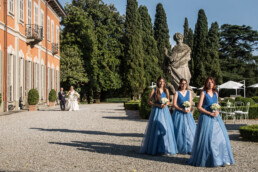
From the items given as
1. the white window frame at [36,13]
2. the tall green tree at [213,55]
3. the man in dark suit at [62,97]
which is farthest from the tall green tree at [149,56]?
the man in dark suit at [62,97]

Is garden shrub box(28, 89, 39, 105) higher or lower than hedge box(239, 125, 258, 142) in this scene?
higher

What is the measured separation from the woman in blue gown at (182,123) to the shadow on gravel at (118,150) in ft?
1.47

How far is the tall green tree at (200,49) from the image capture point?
43.0 m

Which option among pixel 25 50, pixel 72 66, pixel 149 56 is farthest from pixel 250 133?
pixel 149 56

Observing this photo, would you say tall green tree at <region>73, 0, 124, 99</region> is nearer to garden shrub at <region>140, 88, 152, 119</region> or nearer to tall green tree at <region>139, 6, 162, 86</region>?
tall green tree at <region>139, 6, 162, 86</region>

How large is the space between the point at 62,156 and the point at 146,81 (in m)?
35.2

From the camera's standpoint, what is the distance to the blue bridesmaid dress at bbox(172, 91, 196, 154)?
676 centimetres

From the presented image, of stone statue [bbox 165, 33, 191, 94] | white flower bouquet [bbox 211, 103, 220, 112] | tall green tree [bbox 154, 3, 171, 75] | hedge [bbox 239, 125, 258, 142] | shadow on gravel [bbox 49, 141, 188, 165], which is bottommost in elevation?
shadow on gravel [bbox 49, 141, 188, 165]

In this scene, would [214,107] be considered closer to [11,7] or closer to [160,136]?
[160,136]

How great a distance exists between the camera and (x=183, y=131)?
269 inches

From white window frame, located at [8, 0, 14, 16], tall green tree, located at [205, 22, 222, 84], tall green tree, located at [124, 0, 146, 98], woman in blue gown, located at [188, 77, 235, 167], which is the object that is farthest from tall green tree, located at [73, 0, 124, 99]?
woman in blue gown, located at [188, 77, 235, 167]

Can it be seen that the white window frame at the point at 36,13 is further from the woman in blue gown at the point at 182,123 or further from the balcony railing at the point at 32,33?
the woman in blue gown at the point at 182,123

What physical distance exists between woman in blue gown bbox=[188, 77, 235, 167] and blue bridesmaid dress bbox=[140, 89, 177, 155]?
0.85m

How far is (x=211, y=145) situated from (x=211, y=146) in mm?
16
